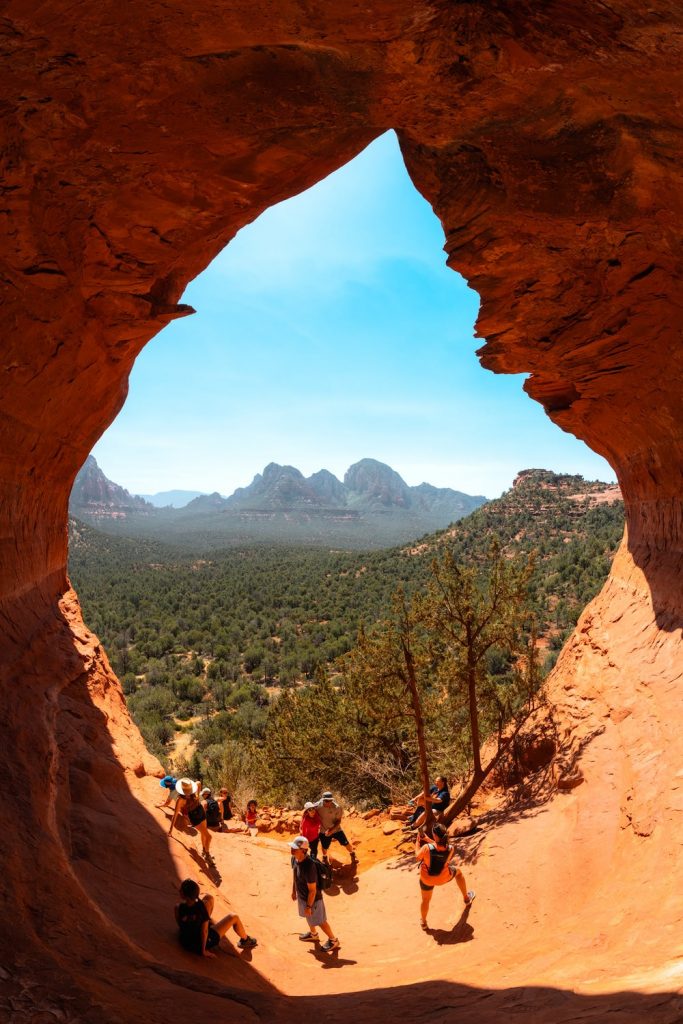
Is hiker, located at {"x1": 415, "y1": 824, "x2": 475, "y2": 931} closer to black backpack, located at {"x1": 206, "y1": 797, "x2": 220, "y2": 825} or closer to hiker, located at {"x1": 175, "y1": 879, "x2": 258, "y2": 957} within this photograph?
hiker, located at {"x1": 175, "y1": 879, "x2": 258, "y2": 957}

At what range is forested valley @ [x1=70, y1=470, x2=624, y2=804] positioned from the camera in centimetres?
1652

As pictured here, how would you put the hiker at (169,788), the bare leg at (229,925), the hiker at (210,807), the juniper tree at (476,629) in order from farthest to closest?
the juniper tree at (476,629)
the hiker at (210,807)
the hiker at (169,788)
the bare leg at (229,925)

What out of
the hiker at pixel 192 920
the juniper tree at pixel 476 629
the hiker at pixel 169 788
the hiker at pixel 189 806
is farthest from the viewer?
the juniper tree at pixel 476 629

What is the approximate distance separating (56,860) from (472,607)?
8598mm

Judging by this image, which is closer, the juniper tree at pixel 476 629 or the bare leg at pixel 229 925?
the bare leg at pixel 229 925

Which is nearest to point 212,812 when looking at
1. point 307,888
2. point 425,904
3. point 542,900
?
point 307,888

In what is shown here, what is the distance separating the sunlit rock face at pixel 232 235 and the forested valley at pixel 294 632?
470 centimetres

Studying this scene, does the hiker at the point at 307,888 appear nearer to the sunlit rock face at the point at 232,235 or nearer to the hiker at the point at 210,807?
the sunlit rock face at the point at 232,235

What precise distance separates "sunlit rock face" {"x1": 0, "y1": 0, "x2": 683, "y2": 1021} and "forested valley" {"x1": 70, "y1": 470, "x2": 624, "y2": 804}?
4.70 m

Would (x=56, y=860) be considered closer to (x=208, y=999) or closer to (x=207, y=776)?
(x=208, y=999)

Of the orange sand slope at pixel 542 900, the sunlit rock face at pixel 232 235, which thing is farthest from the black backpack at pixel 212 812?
the sunlit rock face at pixel 232 235

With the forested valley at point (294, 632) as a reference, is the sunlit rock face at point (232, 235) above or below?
above

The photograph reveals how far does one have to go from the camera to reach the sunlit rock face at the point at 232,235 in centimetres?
443

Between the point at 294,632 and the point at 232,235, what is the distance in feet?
119
